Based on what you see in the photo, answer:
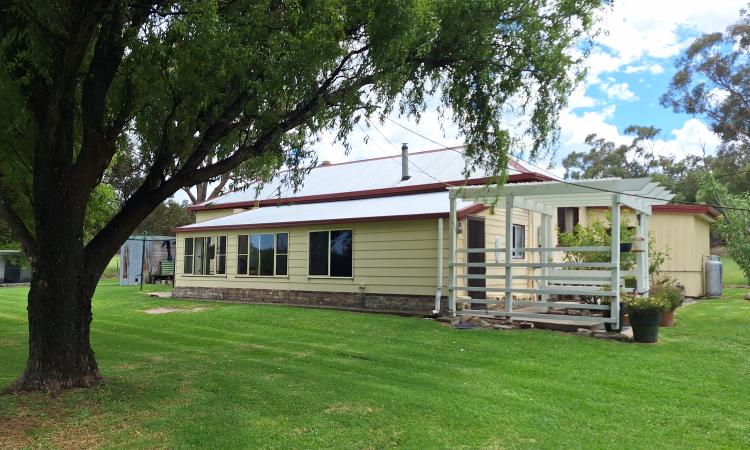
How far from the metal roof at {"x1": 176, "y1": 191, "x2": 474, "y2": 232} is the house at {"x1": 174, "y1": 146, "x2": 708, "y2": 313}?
4 centimetres

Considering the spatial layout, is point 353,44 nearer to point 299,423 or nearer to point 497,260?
point 299,423

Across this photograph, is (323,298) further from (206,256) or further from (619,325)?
(619,325)

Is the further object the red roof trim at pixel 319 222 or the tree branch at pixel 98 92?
the red roof trim at pixel 319 222

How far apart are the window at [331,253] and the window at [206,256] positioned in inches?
157

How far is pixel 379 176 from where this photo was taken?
18.4 meters

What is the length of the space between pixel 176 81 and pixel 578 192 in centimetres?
763

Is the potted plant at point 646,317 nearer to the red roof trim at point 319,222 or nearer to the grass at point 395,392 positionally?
the grass at point 395,392

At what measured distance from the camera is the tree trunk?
5.87m

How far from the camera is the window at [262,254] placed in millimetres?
16438

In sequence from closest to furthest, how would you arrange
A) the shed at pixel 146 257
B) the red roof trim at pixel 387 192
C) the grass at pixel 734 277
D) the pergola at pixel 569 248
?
the pergola at pixel 569 248 < the red roof trim at pixel 387 192 < the grass at pixel 734 277 < the shed at pixel 146 257

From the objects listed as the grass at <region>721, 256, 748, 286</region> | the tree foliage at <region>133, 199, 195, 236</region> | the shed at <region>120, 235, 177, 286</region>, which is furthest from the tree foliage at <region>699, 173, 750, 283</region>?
the tree foliage at <region>133, 199, 195, 236</region>

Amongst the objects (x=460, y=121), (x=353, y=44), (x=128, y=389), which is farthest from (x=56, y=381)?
(x=460, y=121)

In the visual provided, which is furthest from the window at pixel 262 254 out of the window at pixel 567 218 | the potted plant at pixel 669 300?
the potted plant at pixel 669 300

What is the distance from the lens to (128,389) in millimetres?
6227
